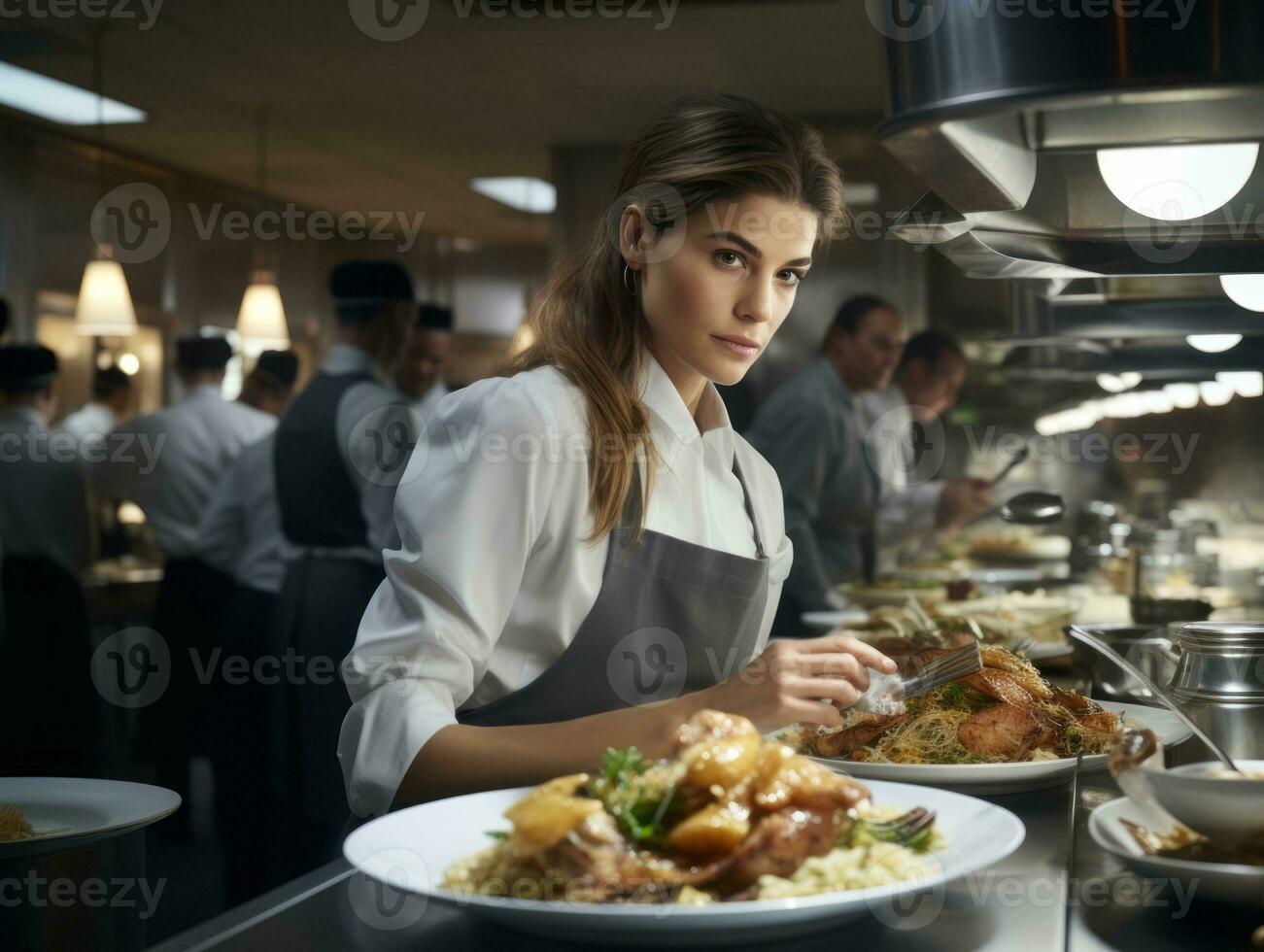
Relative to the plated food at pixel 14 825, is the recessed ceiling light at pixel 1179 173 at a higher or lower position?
higher

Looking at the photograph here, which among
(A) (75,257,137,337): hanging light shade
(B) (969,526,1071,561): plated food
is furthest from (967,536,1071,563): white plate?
(A) (75,257,137,337): hanging light shade

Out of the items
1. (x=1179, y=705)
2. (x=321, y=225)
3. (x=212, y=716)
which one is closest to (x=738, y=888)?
(x=1179, y=705)

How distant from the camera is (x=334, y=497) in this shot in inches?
160

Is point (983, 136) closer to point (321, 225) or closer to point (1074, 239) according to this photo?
point (1074, 239)

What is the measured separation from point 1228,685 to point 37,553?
4.53 m

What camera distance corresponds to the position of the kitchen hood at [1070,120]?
84 cm

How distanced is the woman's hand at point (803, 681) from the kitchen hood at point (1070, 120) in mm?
396

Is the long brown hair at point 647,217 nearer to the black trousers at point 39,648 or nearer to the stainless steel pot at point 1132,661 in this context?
the stainless steel pot at point 1132,661

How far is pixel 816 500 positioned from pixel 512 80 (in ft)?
8.63

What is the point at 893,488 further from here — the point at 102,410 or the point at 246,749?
the point at 102,410

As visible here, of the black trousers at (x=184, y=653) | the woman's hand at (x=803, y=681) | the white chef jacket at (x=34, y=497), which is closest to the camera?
the woman's hand at (x=803, y=681)

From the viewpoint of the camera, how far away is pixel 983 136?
1.03m

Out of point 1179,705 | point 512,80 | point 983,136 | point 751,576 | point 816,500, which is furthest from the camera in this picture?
point 512,80

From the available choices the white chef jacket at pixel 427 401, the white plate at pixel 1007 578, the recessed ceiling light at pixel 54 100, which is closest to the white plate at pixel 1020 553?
the white plate at pixel 1007 578
